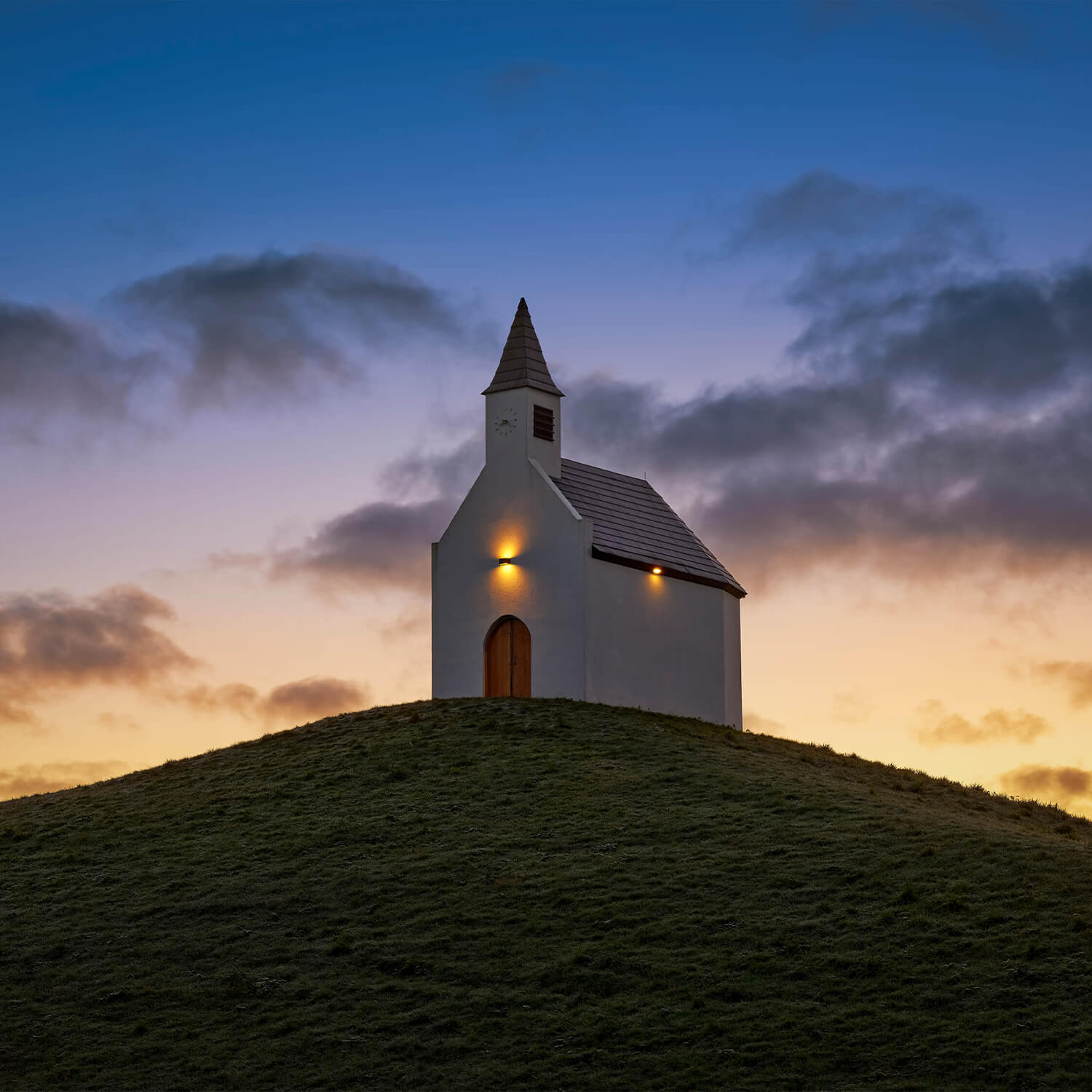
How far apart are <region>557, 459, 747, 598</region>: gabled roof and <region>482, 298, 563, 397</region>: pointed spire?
9.93 ft

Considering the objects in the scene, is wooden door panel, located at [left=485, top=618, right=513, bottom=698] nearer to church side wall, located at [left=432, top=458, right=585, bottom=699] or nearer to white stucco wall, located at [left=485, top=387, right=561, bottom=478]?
church side wall, located at [left=432, top=458, right=585, bottom=699]

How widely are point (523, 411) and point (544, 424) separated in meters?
0.94

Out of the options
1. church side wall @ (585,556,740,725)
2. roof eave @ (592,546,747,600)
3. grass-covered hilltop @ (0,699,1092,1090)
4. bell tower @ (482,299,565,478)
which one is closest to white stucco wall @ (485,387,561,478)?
bell tower @ (482,299,565,478)

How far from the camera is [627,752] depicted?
3722 cm

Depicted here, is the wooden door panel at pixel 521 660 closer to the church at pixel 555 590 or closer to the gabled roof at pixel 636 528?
the church at pixel 555 590

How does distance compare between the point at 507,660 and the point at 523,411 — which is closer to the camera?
the point at 507,660

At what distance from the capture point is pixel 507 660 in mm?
43844

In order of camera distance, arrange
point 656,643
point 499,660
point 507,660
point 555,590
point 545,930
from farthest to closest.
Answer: point 656,643, point 499,660, point 507,660, point 555,590, point 545,930

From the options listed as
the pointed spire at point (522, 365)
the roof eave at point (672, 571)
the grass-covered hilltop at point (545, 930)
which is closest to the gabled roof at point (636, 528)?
the roof eave at point (672, 571)

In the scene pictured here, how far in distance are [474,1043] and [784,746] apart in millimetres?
22948

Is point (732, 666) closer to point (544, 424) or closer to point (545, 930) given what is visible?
point (544, 424)

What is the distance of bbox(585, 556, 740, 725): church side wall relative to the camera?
42.8m

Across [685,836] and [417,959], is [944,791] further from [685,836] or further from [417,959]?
[417,959]

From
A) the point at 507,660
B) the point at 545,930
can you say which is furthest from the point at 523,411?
the point at 545,930
